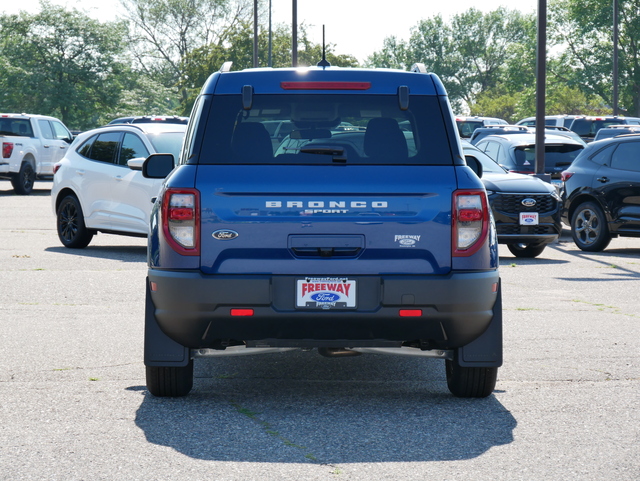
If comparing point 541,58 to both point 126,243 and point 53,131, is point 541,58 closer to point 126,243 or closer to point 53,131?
point 126,243

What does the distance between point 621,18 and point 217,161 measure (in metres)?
62.9

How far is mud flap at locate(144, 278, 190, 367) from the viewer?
5.56 meters

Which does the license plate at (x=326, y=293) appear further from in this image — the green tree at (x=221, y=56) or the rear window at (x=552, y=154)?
the green tree at (x=221, y=56)

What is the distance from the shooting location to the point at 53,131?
29.3m

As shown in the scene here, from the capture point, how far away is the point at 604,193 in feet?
49.1

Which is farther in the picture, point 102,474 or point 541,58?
point 541,58

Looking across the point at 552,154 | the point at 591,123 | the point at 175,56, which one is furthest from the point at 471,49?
the point at 552,154

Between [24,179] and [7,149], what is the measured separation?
1.26 metres

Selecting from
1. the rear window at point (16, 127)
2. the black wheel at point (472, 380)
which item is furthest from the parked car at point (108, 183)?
the rear window at point (16, 127)

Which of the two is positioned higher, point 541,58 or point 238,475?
point 541,58

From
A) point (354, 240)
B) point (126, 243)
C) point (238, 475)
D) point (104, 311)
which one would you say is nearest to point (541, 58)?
point (126, 243)

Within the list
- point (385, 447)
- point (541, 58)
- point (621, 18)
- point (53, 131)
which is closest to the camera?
point (385, 447)

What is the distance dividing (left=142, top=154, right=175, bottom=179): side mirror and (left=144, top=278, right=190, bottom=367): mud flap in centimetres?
134

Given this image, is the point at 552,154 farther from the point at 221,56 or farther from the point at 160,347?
the point at 221,56
